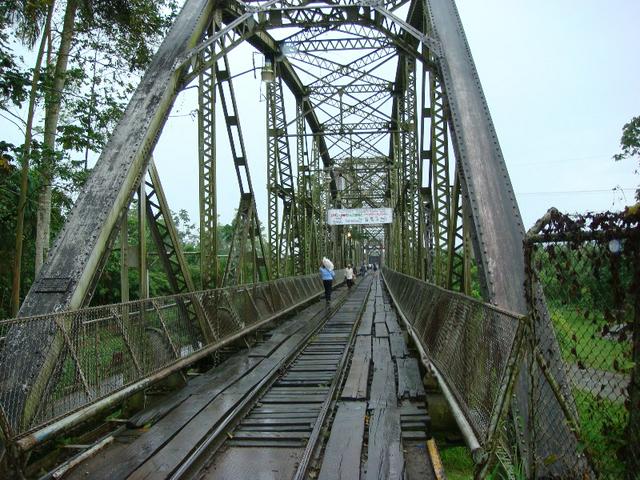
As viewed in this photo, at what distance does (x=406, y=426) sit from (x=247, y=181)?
9.12 m

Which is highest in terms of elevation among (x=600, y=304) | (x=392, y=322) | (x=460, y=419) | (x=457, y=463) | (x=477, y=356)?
(x=600, y=304)

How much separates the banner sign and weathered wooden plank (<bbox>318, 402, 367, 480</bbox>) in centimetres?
2713

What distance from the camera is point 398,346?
10430 mm

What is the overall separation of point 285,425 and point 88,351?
2.10 m

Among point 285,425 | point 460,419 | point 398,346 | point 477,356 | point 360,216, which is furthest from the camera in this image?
point 360,216

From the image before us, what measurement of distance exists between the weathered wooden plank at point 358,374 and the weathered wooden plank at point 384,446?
663 millimetres

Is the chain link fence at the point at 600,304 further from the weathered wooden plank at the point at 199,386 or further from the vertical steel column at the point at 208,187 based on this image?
the vertical steel column at the point at 208,187

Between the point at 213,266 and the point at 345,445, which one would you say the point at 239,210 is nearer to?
the point at 213,266

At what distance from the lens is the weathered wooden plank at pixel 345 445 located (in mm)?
4379

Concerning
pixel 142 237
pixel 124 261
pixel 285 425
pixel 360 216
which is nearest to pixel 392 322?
pixel 142 237

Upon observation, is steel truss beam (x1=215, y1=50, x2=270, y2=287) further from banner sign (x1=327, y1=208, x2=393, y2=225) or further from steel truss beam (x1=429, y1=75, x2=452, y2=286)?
banner sign (x1=327, y1=208, x2=393, y2=225)

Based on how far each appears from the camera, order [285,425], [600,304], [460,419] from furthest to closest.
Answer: [285,425] → [460,419] → [600,304]

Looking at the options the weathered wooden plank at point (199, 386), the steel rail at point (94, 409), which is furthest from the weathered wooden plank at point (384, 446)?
the steel rail at point (94, 409)

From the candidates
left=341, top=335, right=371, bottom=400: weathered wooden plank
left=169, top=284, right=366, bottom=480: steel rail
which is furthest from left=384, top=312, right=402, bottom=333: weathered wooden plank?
left=169, top=284, right=366, bottom=480: steel rail
